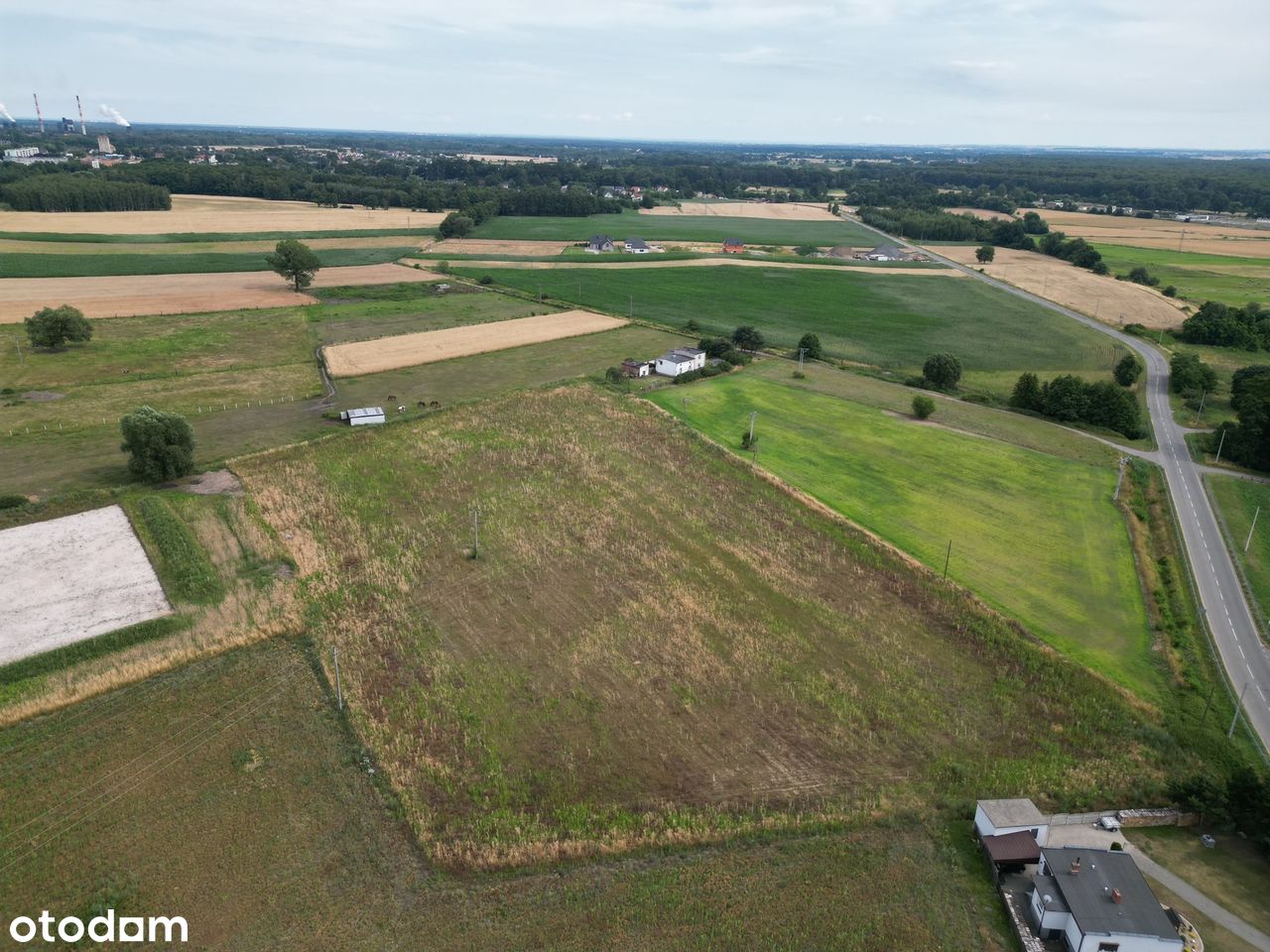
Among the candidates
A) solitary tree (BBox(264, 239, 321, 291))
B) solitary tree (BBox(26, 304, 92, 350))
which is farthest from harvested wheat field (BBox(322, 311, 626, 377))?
solitary tree (BBox(264, 239, 321, 291))

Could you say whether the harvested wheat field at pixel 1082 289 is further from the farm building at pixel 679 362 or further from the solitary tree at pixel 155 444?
the solitary tree at pixel 155 444

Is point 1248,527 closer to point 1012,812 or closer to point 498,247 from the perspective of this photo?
point 1012,812

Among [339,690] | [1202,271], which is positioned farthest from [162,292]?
[1202,271]

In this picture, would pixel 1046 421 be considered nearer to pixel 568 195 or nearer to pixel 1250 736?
pixel 1250 736

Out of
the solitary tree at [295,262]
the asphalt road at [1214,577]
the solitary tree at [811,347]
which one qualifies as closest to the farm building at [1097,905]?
the asphalt road at [1214,577]

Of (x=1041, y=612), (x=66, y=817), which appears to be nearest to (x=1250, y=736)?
(x=1041, y=612)

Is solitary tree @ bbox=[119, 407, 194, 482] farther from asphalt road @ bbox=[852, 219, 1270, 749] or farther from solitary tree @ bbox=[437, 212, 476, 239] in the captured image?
solitary tree @ bbox=[437, 212, 476, 239]
